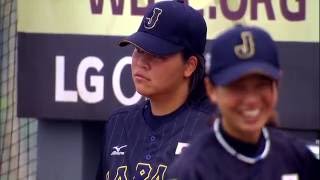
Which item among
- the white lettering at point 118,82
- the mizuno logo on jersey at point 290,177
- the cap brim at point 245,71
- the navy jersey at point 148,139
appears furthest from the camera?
the white lettering at point 118,82

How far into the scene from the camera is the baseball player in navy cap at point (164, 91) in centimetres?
229

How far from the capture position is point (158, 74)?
2301 mm

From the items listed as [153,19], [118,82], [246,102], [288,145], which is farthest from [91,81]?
[246,102]

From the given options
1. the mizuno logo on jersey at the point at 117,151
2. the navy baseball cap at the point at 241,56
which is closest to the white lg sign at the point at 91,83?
the mizuno logo on jersey at the point at 117,151

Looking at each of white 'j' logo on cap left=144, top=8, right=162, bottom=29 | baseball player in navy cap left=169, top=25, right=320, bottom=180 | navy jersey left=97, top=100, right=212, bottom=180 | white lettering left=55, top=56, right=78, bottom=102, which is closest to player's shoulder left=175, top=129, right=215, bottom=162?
baseball player in navy cap left=169, top=25, right=320, bottom=180

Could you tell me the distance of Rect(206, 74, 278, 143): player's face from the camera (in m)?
1.75

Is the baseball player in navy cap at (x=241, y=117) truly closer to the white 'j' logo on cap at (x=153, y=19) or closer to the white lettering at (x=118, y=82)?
the white 'j' logo on cap at (x=153, y=19)

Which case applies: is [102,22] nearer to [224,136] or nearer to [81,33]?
[81,33]

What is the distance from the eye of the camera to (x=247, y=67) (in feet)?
5.72

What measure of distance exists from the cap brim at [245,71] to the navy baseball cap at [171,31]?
0.55m

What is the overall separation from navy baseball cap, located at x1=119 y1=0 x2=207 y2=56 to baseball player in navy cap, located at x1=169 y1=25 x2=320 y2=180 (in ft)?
1.60

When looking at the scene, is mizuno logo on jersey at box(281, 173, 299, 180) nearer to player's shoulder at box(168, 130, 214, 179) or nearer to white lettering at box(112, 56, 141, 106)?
player's shoulder at box(168, 130, 214, 179)

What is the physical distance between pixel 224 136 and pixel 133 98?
71.5 inches

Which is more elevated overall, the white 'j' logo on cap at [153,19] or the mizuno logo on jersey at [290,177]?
the white 'j' logo on cap at [153,19]
